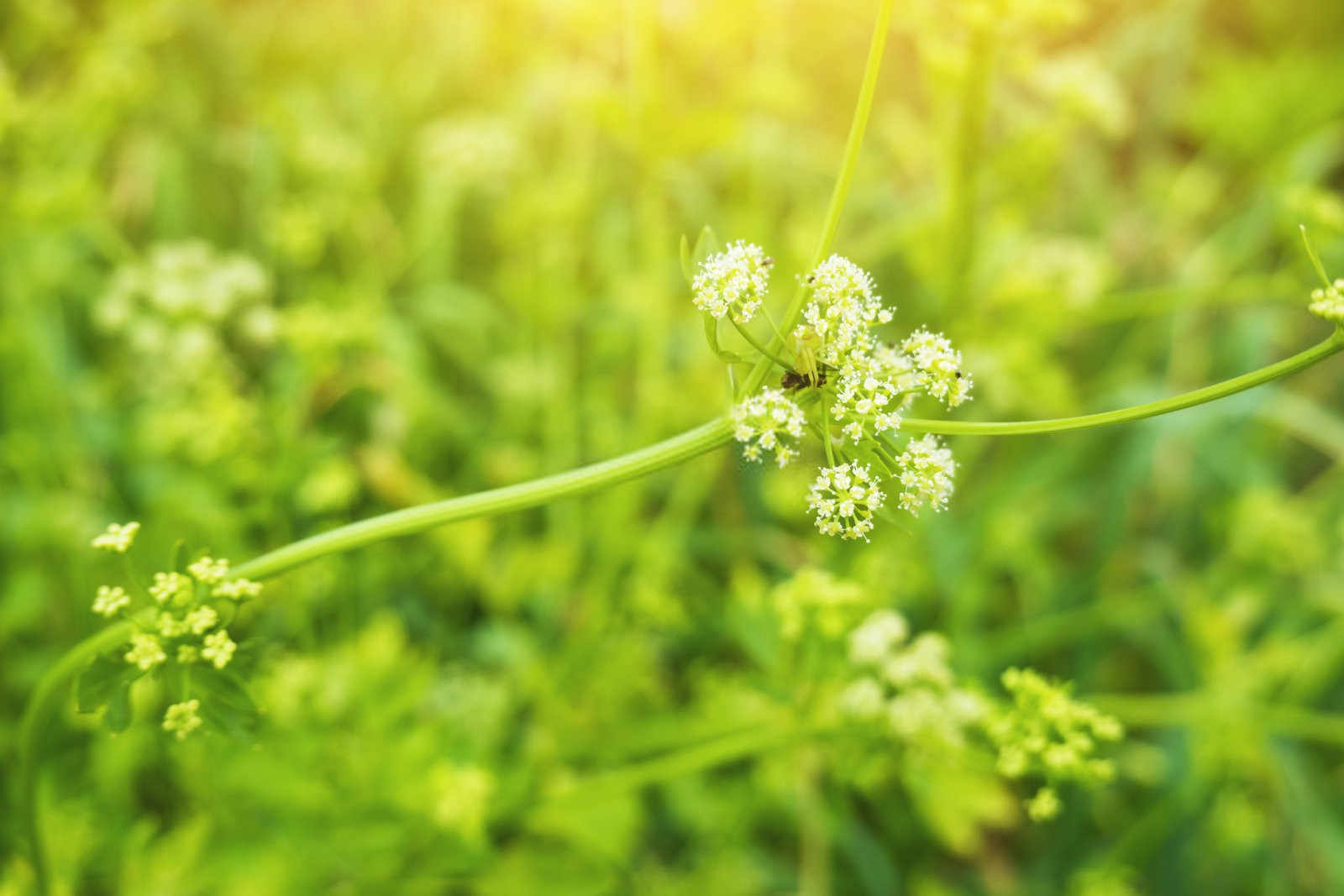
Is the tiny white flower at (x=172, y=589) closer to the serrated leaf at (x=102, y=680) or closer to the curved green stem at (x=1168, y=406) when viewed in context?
the serrated leaf at (x=102, y=680)

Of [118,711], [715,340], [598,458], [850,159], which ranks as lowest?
[118,711]

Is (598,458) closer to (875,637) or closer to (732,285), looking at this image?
(875,637)

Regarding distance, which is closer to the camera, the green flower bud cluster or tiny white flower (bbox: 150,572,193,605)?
tiny white flower (bbox: 150,572,193,605)

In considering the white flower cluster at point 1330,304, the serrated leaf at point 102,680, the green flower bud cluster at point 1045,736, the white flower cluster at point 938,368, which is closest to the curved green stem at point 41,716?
the serrated leaf at point 102,680

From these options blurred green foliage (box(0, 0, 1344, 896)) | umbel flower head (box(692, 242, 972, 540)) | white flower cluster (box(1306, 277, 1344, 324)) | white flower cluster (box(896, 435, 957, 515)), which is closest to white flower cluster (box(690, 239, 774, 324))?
umbel flower head (box(692, 242, 972, 540))

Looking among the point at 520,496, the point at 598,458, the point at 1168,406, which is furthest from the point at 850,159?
the point at 598,458

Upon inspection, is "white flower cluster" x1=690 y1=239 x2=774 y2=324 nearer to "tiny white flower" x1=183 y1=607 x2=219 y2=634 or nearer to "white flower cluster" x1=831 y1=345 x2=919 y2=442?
"white flower cluster" x1=831 y1=345 x2=919 y2=442
